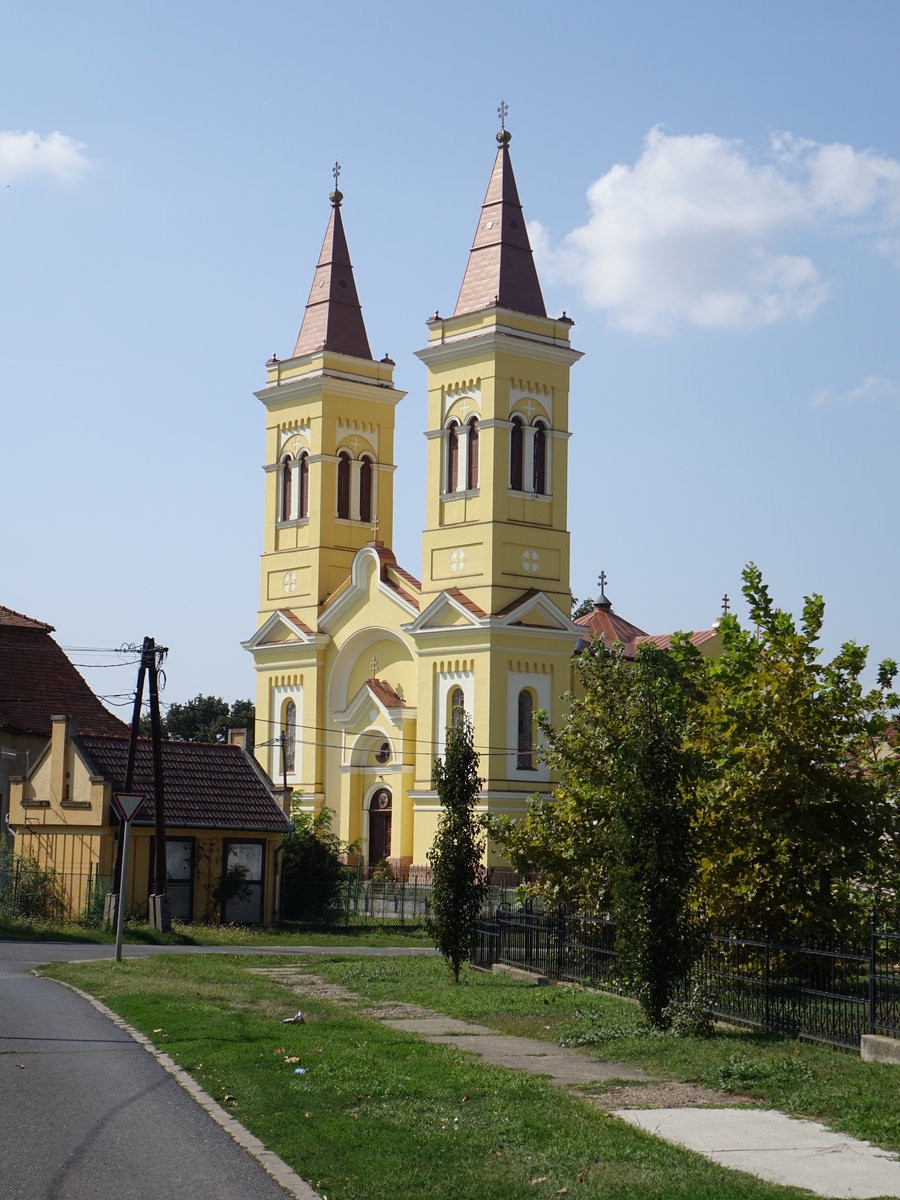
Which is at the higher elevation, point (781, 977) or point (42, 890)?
point (42, 890)

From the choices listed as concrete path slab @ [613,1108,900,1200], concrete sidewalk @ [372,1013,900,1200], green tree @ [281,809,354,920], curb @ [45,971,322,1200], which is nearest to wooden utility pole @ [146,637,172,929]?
green tree @ [281,809,354,920]

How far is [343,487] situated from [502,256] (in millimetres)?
12047

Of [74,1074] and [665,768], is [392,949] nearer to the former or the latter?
[665,768]

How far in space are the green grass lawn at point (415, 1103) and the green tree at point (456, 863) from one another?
6.94ft

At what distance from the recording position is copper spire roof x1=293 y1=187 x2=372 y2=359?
213ft

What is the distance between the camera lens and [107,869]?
118ft

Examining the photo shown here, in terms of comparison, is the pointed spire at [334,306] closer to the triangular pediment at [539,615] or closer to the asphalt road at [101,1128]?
the triangular pediment at [539,615]

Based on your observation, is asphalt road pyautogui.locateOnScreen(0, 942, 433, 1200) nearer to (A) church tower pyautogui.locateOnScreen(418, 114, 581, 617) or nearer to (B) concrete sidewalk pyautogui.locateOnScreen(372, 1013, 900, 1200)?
(B) concrete sidewalk pyautogui.locateOnScreen(372, 1013, 900, 1200)

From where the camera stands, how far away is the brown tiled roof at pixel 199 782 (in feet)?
123

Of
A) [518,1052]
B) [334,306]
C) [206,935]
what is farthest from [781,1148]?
[334,306]

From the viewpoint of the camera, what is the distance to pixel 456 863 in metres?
22.9

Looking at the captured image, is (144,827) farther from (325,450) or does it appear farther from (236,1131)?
(325,450)

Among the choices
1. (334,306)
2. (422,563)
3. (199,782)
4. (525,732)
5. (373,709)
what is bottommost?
(199,782)

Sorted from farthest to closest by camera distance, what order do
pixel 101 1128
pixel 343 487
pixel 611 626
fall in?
pixel 611 626 < pixel 343 487 < pixel 101 1128
